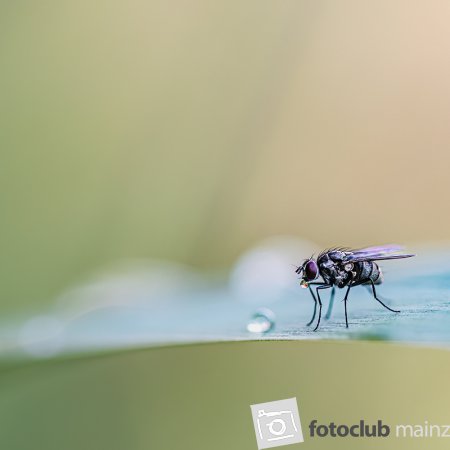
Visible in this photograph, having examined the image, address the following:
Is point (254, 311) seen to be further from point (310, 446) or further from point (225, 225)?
point (225, 225)

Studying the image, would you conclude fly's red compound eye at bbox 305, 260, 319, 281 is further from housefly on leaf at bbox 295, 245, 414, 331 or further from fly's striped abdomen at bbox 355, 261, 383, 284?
fly's striped abdomen at bbox 355, 261, 383, 284

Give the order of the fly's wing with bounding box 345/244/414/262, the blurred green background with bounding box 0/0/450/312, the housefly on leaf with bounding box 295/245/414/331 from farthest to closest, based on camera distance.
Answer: the blurred green background with bounding box 0/0/450/312 → the housefly on leaf with bounding box 295/245/414/331 → the fly's wing with bounding box 345/244/414/262

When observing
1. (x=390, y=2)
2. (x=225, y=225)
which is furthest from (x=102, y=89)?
(x=390, y=2)

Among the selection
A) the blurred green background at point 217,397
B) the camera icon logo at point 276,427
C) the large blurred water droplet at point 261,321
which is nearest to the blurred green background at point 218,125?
the blurred green background at point 217,397

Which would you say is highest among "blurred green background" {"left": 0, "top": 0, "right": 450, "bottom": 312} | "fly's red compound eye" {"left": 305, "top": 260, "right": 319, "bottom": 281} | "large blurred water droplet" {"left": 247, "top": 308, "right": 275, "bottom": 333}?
"blurred green background" {"left": 0, "top": 0, "right": 450, "bottom": 312}

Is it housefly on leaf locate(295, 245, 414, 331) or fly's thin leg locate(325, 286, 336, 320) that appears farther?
housefly on leaf locate(295, 245, 414, 331)

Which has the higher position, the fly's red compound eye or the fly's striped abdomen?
the fly's red compound eye

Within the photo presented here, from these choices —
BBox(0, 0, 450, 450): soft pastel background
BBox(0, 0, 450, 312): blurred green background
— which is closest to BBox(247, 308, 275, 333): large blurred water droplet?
BBox(0, 0, 450, 450): soft pastel background

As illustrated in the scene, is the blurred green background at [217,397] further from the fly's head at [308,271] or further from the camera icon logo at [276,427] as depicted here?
the fly's head at [308,271]
